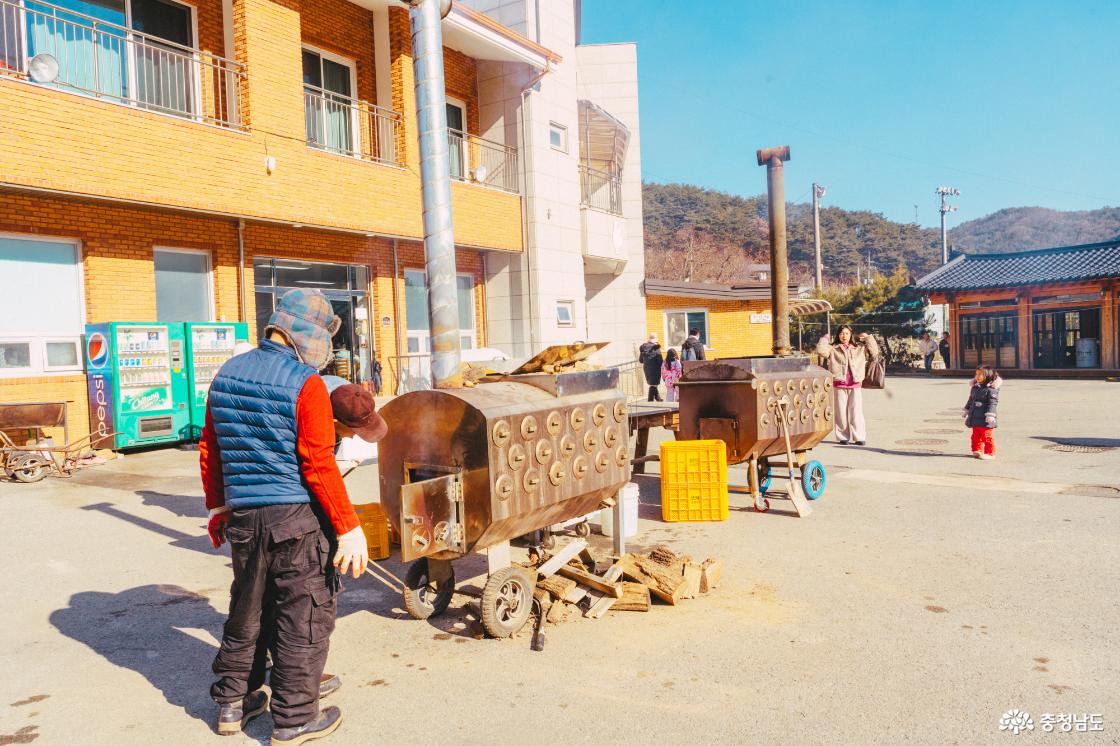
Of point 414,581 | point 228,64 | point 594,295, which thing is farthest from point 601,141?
point 414,581

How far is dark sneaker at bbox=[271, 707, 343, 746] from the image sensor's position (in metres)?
3.50

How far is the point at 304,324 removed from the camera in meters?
3.68

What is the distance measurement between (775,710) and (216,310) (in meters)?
12.7

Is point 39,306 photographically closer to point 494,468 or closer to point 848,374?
point 494,468

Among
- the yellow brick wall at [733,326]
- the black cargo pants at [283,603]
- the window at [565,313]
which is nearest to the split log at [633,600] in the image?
the black cargo pants at [283,603]

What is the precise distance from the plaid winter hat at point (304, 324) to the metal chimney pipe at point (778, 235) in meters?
8.92

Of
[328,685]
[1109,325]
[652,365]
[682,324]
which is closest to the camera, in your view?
[328,685]

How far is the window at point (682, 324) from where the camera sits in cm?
2907

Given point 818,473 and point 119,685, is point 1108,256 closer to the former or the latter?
point 818,473

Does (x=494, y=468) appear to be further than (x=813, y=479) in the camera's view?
No

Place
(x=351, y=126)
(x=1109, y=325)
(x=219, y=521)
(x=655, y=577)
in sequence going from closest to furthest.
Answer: (x=219, y=521) < (x=655, y=577) < (x=351, y=126) < (x=1109, y=325)

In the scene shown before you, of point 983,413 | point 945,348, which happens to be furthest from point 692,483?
point 945,348

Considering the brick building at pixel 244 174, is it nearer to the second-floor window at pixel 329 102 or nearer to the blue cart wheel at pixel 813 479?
the second-floor window at pixel 329 102

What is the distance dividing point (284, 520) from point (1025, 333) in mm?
34883
